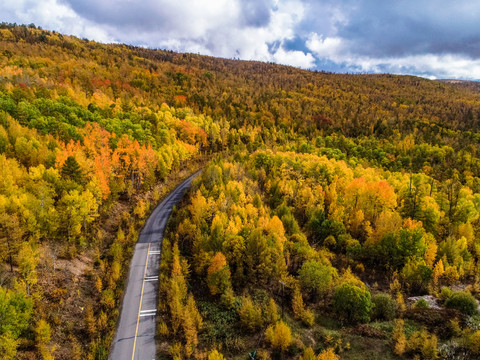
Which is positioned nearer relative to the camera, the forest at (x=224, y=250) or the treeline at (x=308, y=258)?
the forest at (x=224, y=250)

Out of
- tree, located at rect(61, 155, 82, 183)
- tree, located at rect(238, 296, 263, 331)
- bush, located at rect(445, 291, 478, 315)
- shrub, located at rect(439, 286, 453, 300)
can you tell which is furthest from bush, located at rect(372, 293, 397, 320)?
tree, located at rect(61, 155, 82, 183)

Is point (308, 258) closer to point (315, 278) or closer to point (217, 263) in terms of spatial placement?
point (315, 278)

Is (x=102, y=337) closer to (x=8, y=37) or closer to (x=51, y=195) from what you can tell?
(x=51, y=195)

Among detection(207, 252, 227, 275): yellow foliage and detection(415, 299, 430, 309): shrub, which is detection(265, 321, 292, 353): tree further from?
detection(415, 299, 430, 309): shrub

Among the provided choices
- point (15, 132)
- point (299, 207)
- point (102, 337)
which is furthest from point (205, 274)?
point (15, 132)

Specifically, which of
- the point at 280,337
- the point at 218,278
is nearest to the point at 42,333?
the point at 218,278

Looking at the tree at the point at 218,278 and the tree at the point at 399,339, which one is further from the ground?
the tree at the point at 218,278

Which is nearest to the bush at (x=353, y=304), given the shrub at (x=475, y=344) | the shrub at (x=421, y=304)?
the shrub at (x=421, y=304)

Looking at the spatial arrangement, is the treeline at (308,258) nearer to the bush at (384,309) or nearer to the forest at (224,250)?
the bush at (384,309)
